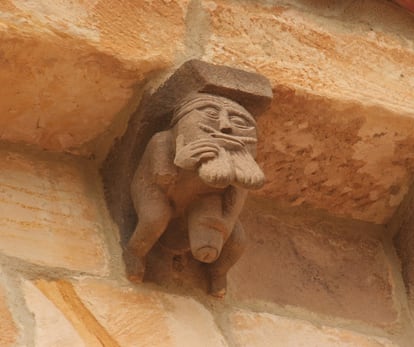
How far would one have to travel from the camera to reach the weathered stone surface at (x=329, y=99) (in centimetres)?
236

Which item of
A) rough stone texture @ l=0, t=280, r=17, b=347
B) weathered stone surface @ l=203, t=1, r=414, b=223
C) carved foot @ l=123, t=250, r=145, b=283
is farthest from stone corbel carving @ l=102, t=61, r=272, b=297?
rough stone texture @ l=0, t=280, r=17, b=347

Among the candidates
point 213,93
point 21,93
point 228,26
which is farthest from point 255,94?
point 21,93

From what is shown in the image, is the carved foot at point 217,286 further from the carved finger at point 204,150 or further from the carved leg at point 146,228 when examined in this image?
the carved finger at point 204,150

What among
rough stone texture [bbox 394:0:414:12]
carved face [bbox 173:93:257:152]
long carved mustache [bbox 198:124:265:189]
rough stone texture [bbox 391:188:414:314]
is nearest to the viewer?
long carved mustache [bbox 198:124:265:189]

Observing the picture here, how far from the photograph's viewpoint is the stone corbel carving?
2.00 metres

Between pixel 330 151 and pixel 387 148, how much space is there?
0.39 feet

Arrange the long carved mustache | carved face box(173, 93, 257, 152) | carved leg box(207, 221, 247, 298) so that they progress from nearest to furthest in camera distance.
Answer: the long carved mustache → carved face box(173, 93, 257, 152) → carved leg box(207, 221, 247, 298)

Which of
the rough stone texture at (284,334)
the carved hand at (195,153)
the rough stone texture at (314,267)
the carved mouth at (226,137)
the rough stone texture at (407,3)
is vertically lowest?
the rough stone texture at (284,334)

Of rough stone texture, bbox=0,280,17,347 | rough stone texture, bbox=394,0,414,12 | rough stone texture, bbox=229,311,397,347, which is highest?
rough stone texture, bbox=394,0,414,12

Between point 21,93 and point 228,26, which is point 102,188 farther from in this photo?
point 228,26

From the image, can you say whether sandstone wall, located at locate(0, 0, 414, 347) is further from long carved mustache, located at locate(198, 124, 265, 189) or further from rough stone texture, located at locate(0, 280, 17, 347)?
long carved mustache, located at locate(198, 124, 265, 189)

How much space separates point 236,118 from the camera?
2.13 meters

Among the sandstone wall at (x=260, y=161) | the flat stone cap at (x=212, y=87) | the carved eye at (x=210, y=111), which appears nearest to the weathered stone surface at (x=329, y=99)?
the sandstone wall at (x=260, y=161)

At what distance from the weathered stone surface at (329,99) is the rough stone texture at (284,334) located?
30 centimetres
